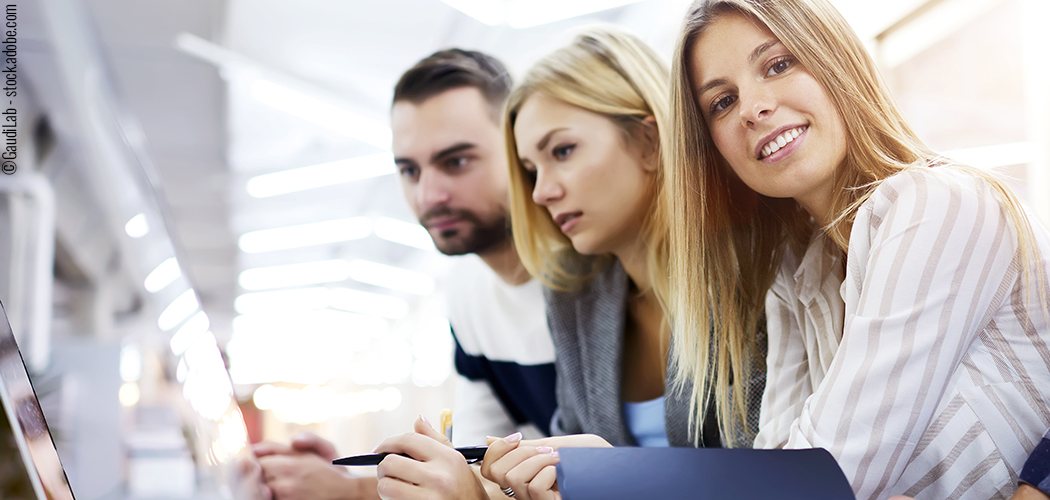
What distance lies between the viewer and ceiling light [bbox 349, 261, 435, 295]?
139 centimetres

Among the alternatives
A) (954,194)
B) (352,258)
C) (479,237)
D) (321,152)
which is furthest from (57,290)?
(352,258)

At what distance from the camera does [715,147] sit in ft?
1.78

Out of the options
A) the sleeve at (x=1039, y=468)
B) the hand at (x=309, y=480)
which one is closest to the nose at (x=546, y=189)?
the hand at (x=309, y=480)

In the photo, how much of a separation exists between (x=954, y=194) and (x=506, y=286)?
0.60 metres

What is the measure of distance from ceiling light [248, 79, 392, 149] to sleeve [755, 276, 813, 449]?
3.23 ft

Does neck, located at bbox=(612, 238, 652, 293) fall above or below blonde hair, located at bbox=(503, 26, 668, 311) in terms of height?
below

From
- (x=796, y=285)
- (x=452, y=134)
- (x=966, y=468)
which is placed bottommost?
(x=966, y=468)

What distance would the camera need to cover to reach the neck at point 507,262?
903 millimetres

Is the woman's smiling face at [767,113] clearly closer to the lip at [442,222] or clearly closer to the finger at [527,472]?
the finger at [527,472]

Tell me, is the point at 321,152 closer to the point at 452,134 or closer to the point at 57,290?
the point at 452,134

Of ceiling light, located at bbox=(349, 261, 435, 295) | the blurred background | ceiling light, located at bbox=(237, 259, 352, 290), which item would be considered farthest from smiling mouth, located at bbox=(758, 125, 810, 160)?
ceiling light, located at bbox=(237, 259, 352, 290)

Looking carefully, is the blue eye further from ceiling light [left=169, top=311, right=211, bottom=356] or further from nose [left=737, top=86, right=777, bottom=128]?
ceiling light [left=169, top=311, right=211, bottom=356]

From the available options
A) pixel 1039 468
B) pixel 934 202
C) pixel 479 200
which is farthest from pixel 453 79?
pixel 1039 468

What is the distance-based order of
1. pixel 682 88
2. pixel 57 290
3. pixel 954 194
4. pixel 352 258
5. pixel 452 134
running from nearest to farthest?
pixel 954 194 → pixel 682 88 → pixel 57 290 → pixel 452 134 → pixel 352 258
